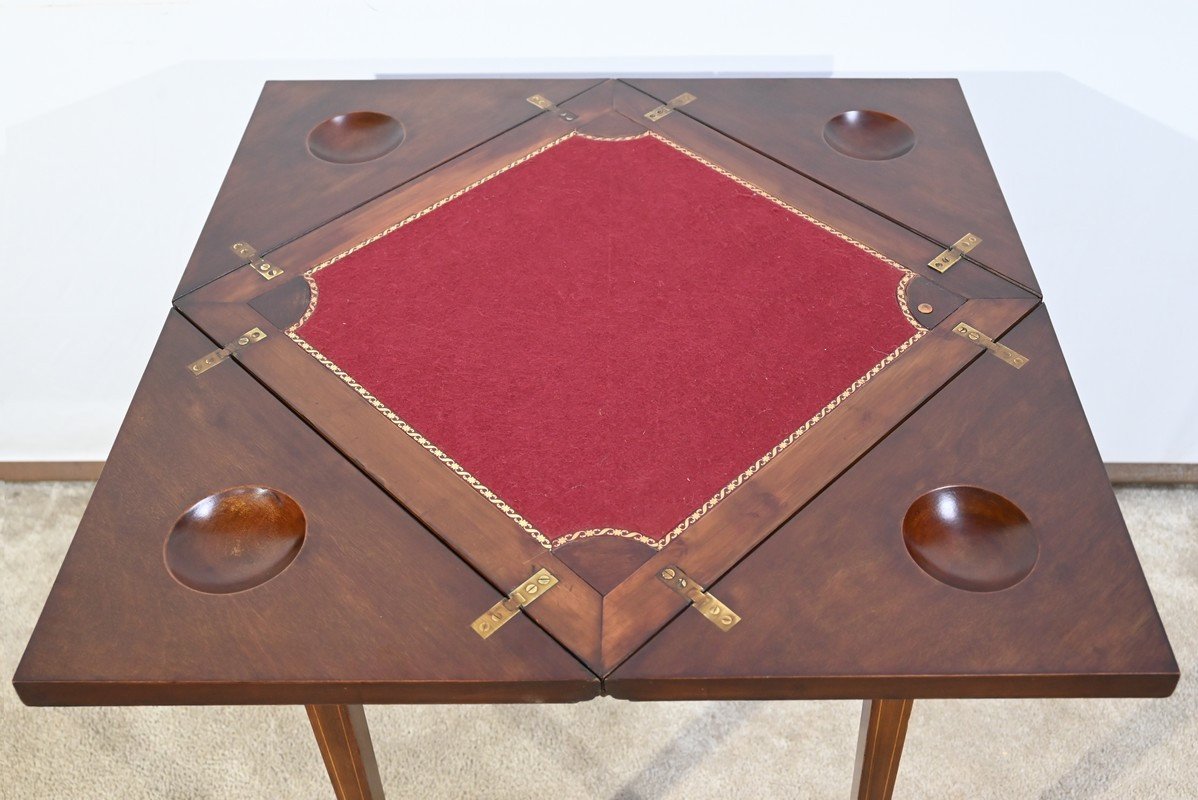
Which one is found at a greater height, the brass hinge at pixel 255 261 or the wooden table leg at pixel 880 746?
the brass hinge at pixel 255 261

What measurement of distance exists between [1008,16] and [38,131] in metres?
1.77

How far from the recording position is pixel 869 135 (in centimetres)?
195

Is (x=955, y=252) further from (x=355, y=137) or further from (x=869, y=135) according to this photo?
Result: (x=355, y=137)

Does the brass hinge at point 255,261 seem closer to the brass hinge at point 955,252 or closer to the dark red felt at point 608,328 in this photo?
the dark red felt at point 608,328

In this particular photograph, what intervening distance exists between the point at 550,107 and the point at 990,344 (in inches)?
32.7

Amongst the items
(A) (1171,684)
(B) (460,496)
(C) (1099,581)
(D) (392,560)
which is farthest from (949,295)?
(D) (392,560)

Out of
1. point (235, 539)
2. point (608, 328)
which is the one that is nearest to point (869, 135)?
point (608, 328)

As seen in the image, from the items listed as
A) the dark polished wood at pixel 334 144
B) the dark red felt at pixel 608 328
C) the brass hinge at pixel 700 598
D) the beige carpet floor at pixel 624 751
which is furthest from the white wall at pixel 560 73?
the brass hinge at pixel 700 598

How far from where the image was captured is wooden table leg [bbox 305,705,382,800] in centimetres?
159

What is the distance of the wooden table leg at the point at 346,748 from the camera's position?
1.59m

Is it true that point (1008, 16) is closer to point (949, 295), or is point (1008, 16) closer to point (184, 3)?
point (949, 295)

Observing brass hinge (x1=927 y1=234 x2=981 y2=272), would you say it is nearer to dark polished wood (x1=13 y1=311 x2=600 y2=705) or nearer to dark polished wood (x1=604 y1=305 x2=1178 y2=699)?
dark polished wood (x1=604 y1=305 x2=1178 y2=699)

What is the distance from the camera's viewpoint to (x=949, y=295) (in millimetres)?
1673

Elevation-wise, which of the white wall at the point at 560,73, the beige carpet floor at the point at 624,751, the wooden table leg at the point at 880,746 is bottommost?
the beige carpet floor at the point at 624,751
